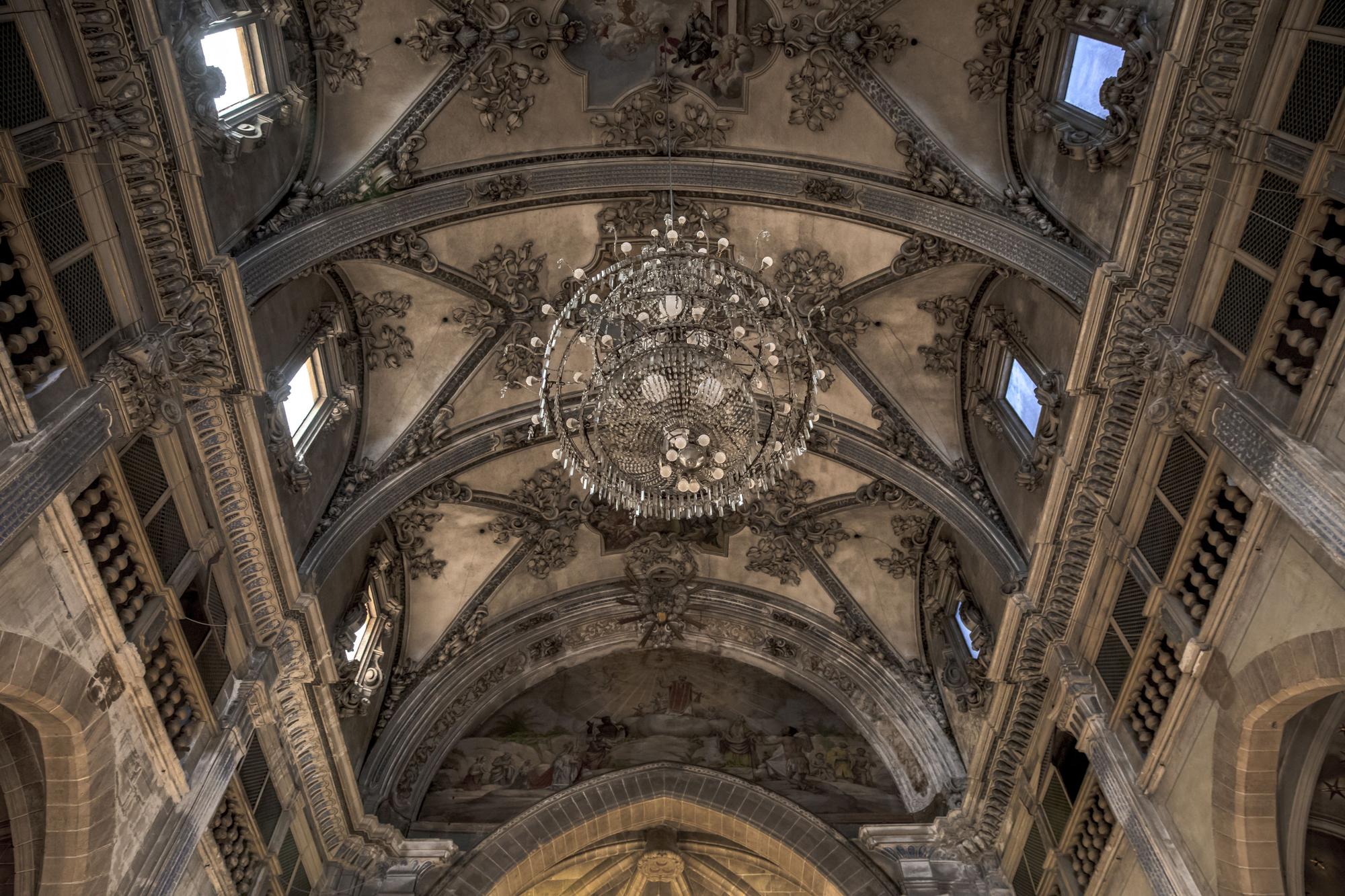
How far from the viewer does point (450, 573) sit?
618 inches

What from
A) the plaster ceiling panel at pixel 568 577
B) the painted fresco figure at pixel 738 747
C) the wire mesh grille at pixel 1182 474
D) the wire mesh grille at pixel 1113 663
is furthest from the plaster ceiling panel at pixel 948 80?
the painted fresco figure at pixel 738 747

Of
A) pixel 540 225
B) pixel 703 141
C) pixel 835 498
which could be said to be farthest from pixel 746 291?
pixel 835 498

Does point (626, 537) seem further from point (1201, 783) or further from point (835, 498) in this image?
point (1201, 783)

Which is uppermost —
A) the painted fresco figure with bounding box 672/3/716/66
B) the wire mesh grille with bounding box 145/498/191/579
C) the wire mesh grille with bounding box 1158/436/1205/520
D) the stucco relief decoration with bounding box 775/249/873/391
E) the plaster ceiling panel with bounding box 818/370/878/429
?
the painted fresco figure with bounding box 672/3/716/66

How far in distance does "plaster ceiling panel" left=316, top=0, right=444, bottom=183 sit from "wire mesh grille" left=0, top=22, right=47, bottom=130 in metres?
4.47

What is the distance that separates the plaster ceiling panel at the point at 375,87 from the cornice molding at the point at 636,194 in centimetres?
80

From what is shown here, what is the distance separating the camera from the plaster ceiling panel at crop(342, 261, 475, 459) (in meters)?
13.2

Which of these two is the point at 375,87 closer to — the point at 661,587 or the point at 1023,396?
the point at 1023,396

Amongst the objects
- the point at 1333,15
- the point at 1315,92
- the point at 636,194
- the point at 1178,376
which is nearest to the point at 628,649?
the point at 636,194

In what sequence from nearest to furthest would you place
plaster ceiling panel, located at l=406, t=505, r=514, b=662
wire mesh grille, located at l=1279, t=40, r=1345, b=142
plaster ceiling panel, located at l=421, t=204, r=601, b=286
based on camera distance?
1. wire mesh grille, located at l=1279, t=40, r=1345, b=142
2. plaster ceiling panel, located at l=421, t=204, r=601, b=286
3. plaster ceiling panel, located at l=406, t=505, r=514, b=662

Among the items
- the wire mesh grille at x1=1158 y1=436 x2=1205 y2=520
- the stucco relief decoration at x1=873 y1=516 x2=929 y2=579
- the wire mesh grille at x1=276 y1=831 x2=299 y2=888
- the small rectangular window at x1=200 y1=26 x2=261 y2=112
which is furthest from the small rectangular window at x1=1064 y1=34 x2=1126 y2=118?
the wire mesh grille at x1=276 y1=831 x2=299 y2=888

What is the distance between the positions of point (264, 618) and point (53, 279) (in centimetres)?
447

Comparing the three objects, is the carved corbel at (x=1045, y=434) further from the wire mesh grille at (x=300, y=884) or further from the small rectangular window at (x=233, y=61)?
the wire mesh grille at (x=300, y=884)

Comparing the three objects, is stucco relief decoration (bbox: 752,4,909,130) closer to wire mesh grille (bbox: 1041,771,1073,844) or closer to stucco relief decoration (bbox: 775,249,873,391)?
stucco relief decoration (bbox: 775,249,873,391)
